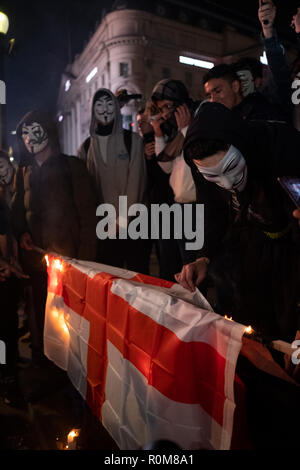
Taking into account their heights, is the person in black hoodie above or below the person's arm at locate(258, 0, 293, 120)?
below

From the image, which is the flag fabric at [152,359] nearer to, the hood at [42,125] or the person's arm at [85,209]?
the person's arm at [85,209]

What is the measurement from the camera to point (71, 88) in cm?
4603

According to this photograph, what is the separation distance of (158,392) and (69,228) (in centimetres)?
221

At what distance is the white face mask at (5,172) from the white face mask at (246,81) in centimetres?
245

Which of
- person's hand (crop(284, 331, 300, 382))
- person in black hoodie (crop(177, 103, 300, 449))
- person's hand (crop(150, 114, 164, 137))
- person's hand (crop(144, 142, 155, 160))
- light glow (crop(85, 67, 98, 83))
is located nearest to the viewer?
person's hand (crop(284, 331, 300, 382))

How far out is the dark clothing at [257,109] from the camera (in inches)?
112

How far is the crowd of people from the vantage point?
5.87ft

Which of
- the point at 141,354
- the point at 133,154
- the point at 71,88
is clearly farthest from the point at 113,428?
the point at 71,88

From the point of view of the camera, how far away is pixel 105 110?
3670mm

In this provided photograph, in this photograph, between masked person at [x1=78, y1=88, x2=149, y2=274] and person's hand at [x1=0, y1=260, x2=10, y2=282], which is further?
masked person at [x1=78, y1=88, x2=149, y2=274]

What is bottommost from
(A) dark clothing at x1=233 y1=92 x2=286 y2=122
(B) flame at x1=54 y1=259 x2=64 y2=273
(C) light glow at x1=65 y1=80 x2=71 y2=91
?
(B) flame at x1=54 y1=259 x2=64 y2=273

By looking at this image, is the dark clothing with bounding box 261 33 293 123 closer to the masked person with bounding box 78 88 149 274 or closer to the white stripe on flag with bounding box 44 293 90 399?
the masked person with bounding box 78 88 149 274

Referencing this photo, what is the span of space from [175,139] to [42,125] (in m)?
1.37

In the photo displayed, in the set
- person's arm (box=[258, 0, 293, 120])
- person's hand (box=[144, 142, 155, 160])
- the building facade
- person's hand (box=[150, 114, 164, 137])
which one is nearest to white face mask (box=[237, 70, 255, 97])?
person's arm (box=[258, 0, 293, 120])
